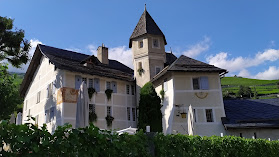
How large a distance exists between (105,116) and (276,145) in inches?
633

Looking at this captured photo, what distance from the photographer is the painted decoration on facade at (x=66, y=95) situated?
23250 mm

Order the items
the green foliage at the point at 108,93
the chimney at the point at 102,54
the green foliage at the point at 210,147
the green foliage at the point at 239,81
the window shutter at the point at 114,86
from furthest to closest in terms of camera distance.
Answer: the green foliage at the point at 239,81 → the chimney at the point at 102,54 → the window shutter at the point at 114,86 → the green foliage at the point at 108,93 → the green foliage at the point at 210,147

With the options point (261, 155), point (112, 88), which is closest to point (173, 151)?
point (261, 155)

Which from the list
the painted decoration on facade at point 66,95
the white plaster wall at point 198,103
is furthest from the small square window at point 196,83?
the painted decoration on facade at point 66,95

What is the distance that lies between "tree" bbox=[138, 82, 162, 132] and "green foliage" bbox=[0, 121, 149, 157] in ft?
58.7

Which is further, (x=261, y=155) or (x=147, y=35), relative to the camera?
(x=147, y=35)

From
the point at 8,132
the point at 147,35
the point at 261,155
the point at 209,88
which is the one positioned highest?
the point at 147,35

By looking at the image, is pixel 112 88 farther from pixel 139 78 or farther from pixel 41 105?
pixel 41 105

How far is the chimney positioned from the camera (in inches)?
1260

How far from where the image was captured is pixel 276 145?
42.1 ft

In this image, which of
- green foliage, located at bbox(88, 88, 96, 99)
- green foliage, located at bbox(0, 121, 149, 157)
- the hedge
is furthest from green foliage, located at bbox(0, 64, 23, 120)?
green foliage, located at bbox(0, 121, 149, 157)

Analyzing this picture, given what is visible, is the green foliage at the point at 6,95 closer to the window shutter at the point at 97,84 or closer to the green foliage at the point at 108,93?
the window shutter at the point at 97,84

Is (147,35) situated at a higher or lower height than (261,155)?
higher

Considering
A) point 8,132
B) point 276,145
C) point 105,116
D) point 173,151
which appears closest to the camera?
point 8,132
